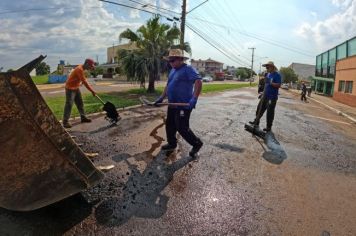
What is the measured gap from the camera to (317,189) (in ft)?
16.2

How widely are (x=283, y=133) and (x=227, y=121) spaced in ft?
6.55

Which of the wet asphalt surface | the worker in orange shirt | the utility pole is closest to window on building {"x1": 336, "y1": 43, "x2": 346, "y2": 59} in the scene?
the utility pole

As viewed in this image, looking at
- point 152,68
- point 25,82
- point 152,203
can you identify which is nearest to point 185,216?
point 152,203

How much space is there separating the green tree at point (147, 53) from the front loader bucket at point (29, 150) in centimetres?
1711

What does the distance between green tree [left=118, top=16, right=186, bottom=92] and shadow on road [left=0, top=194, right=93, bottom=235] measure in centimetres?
1703

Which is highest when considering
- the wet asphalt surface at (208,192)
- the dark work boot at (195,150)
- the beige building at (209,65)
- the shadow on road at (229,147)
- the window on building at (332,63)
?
the beige building at (209,65)

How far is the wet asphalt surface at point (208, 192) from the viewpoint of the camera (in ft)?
11.6

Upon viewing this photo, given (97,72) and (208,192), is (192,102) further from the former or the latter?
(97,72)

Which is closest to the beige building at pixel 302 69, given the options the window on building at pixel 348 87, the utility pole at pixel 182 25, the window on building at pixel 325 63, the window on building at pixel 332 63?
the window on building at pixel 325 63

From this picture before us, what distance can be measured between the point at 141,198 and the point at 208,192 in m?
0.93

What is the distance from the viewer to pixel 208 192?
4520mm

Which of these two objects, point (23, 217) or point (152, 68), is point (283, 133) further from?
point (152, 68)

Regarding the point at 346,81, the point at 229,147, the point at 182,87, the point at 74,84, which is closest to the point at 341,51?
the point at 346,81

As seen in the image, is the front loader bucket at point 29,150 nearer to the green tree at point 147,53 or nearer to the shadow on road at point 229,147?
the shadow on road at point 229,147
